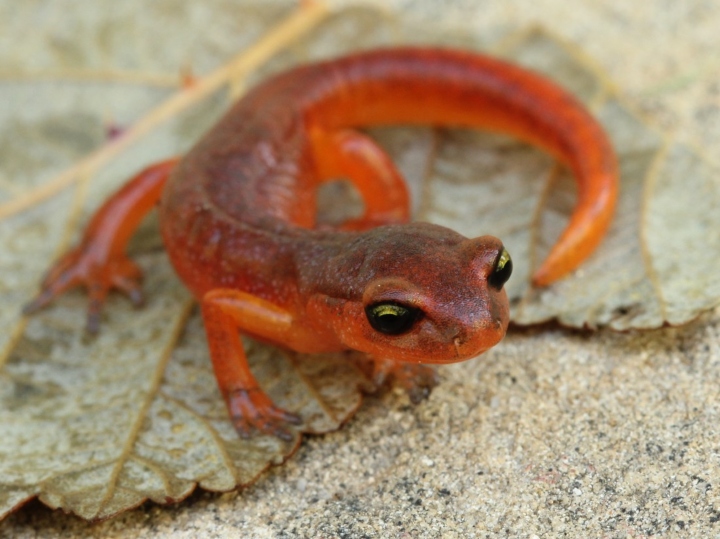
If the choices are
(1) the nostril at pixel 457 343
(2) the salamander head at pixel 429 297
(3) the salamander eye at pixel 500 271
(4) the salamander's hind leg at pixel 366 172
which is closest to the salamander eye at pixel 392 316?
(2) the salamander head at pixel 429 297

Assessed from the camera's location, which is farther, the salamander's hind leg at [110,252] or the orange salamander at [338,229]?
the salamander's hind leg at [110,252]

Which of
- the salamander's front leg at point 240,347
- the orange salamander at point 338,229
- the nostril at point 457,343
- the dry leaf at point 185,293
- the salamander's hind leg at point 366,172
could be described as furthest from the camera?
the salamander's hind leg at point 366,172

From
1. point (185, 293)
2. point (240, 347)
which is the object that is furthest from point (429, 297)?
point (185, 293)

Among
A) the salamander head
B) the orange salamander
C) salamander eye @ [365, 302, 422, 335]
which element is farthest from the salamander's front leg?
salamander eye @ [365, 302, 422, 335]

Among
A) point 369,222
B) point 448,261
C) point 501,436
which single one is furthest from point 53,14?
point 501,436

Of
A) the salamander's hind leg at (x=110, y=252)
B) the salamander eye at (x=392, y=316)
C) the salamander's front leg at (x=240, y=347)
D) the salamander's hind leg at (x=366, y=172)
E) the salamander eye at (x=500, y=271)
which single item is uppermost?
the salamander eye at (x=500, y=271)

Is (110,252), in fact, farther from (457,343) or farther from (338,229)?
(457,343)

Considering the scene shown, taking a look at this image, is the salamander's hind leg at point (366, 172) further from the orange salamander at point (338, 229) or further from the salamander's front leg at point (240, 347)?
the salamander's front leg at point (240, 347)

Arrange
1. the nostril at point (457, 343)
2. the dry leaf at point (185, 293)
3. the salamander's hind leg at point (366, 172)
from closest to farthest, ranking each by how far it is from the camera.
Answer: the nostril at point (457, 343) → the dry leaf at point (185, 293) → the salamander's hind leg at point (366, 172)
